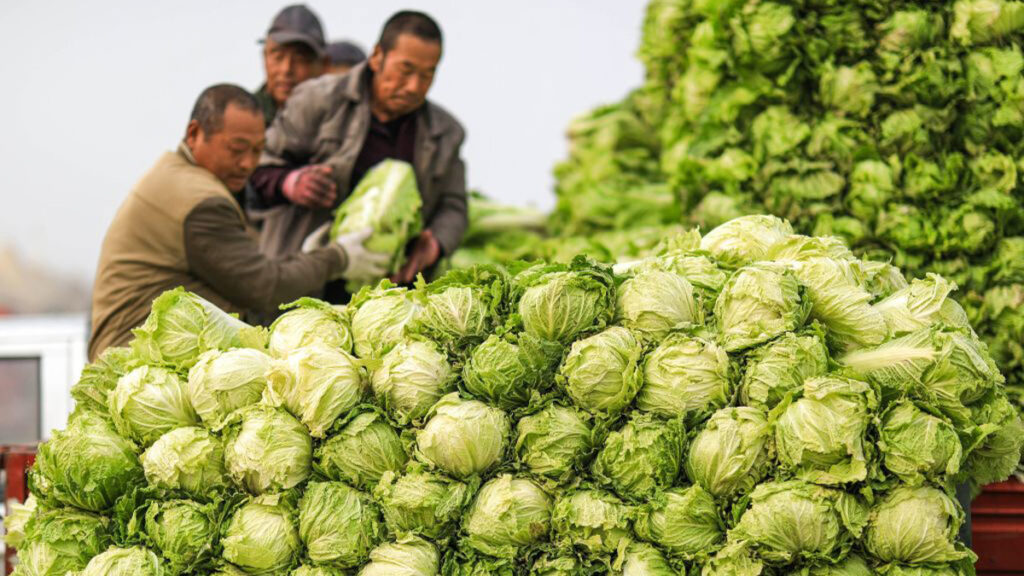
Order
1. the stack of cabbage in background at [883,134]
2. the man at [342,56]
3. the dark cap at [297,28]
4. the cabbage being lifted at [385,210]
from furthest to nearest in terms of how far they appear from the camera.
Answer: the man at [342,56] → the dark cap at [297,28] → the cabbage being lifted at [385,210] → the stack of cabbage in background at [883,134]

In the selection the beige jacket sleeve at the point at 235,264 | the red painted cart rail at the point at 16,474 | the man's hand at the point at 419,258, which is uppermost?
the beige jacket sleeve at the point at 235,264

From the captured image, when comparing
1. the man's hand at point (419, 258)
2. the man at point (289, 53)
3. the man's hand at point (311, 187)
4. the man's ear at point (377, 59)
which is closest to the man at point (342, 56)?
the man at point (289, 53)

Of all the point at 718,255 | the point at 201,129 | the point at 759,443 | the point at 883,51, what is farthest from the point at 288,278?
the point at 883,51

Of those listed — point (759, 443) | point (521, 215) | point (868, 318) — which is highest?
point (868, 318)

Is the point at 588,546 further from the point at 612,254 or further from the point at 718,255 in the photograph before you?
the point at 612,254

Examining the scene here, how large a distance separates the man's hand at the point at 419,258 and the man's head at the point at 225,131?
4.12ft

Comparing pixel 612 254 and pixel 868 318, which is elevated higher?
pixel 868 318

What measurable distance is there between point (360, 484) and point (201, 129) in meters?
2.32

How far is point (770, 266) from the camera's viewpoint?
306cm

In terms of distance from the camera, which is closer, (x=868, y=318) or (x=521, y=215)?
(x=868, y=318)

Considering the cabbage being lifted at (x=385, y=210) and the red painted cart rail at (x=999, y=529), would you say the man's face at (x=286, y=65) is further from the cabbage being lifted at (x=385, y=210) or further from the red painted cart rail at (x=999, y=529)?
the red painted cart rail at (x=999, y=529)

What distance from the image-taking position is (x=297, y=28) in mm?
6328

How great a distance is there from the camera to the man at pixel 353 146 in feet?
18.1

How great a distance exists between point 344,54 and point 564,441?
16.4 ft
